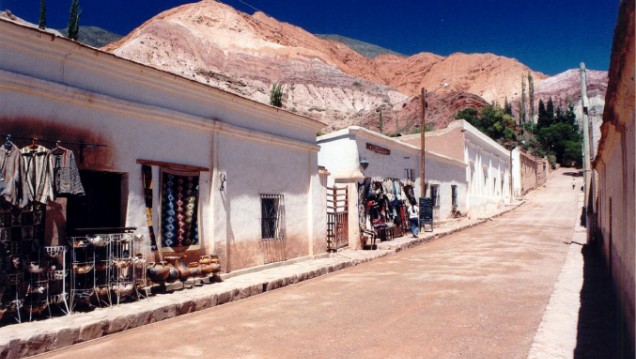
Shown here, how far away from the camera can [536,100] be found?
400 feet

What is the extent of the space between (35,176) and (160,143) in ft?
8.79

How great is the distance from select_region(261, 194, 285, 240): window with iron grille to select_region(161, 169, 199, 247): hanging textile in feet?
7.86

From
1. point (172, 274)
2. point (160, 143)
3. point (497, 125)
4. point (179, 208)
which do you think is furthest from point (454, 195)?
point (497, 125)

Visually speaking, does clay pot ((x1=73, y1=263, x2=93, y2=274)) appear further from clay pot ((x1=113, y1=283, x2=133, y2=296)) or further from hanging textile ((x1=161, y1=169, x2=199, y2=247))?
hanging textile ((x1=161, y1=169, x2=199, y2=247))

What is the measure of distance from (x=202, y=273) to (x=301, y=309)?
2513mm

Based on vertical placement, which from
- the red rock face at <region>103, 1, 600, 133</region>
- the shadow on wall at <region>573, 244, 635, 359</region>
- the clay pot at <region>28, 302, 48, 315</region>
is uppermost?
the red rock face at <region>103, 1, 600, 133</region>

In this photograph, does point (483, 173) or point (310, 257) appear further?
point (483, 173)

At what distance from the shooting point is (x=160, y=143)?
9141 mm

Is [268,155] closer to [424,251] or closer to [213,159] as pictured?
[213,159]

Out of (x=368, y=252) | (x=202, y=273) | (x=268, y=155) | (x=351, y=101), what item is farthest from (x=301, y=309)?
(x=351, y=101)

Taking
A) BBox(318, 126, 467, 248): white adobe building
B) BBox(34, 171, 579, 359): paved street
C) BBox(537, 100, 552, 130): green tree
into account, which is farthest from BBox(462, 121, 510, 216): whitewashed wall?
BBox(537, 100, 552, 130): green tree

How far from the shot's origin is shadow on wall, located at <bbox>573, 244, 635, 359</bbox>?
16.8 ft

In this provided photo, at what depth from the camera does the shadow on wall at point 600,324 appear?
5121 mm

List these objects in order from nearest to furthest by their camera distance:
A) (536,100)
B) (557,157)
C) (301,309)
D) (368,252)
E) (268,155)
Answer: (301,309)
(268,155)
(368,252)
(557,157)
(536,100)
